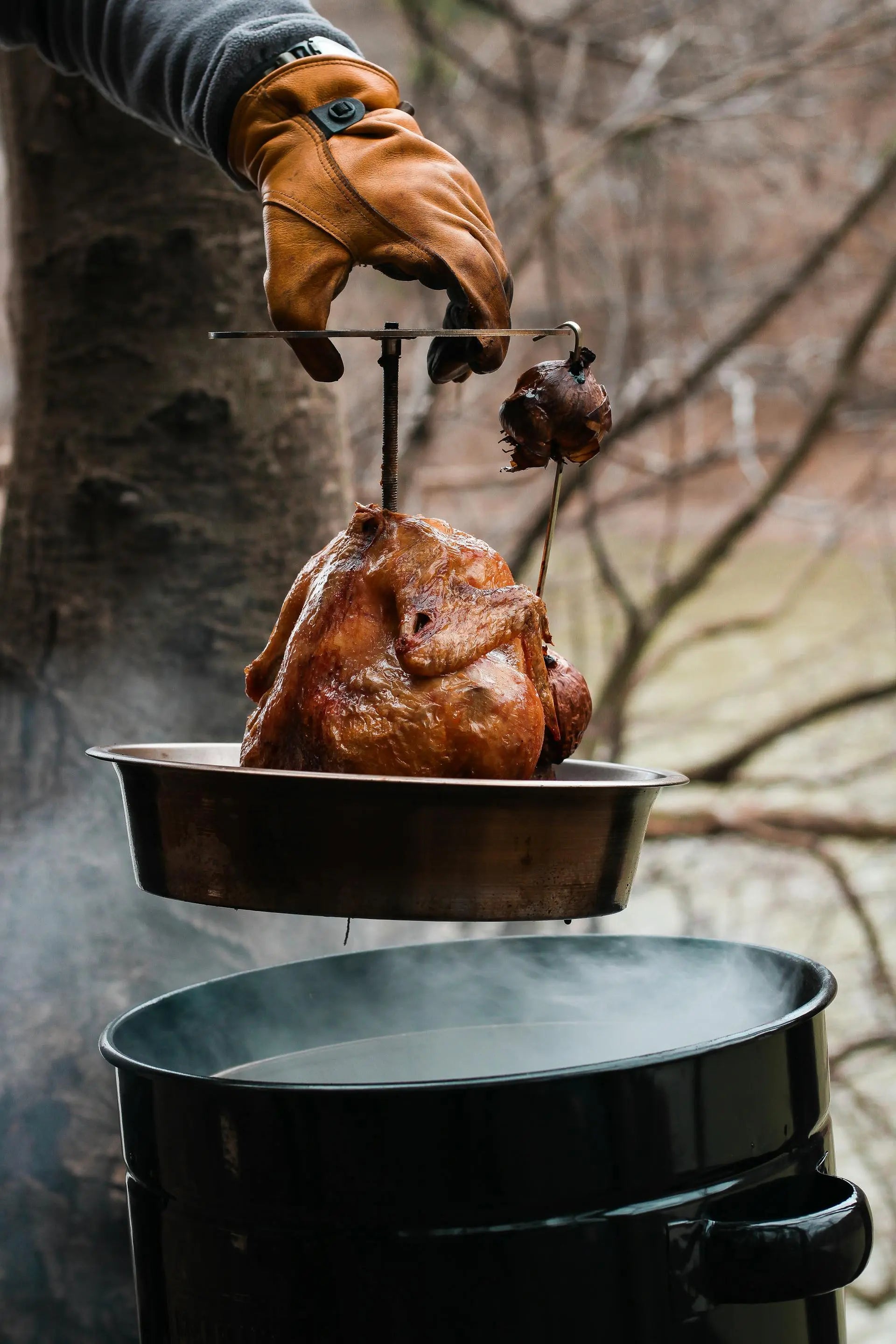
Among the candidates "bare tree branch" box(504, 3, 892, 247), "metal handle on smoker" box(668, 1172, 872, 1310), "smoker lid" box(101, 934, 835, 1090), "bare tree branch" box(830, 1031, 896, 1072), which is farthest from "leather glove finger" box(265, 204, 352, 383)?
"bare tree branch" box(830, 1031, 896, 1072)

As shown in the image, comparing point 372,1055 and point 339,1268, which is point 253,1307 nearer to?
point 339,1268

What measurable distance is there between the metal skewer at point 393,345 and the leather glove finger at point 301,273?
0.06 ft

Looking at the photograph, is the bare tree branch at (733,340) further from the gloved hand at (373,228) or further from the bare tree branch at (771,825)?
the gloved hand at (373,228)

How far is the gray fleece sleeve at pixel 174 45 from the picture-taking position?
4.84 feet

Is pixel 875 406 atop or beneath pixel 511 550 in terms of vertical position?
atop

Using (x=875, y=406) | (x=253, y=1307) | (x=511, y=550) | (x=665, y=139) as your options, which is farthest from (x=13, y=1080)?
(x=875, y=406)

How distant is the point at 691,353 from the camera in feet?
20.3

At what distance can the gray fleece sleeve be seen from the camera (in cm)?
147

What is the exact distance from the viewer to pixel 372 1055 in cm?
179

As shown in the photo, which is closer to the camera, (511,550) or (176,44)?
(176,44)

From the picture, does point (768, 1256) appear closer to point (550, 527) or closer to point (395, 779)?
point (395, 779)

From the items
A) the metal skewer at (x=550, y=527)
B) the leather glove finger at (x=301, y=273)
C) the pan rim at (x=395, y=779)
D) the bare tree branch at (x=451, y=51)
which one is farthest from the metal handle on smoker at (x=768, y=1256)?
the bare tree branch at (x=451, y=51)

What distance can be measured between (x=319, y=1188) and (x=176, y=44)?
138cm

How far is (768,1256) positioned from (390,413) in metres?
0.97
